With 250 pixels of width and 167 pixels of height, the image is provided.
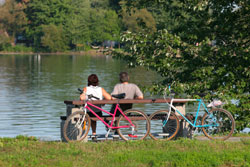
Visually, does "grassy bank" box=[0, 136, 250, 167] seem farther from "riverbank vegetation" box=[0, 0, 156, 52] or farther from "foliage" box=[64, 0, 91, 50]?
"foliage" box=[64, 0, 91, 50]

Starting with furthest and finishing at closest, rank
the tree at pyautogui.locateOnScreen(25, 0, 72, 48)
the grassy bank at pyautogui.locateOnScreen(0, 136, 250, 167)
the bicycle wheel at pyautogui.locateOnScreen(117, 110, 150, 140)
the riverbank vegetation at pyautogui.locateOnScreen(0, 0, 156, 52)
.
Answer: the tree at pyautogui.locateOnScreen(25, 0, 72, 48)
the riverbank vegetation at pyautogui.locateOnScreen(0, 0, 156, 52)
the bicycle wheel at pyautogui.locateOnScreen(117, 110, 150, 140)
the grassy bank at pyautogui.locateOnScreen(0, 136, 250, 167)

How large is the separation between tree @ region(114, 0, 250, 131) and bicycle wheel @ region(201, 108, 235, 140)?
2122mm

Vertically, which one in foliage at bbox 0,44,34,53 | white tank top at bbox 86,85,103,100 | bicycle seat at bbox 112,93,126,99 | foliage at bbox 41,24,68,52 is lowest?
foliage at bbox 0,44,34,53

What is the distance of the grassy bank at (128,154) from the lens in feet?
26.8

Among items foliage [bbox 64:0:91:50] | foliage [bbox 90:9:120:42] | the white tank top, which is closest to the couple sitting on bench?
the white tank top

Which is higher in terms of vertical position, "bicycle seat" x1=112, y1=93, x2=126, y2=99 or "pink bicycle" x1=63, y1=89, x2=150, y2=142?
"bicycle seat" x1=112, y1=93, x2=126, y2=99

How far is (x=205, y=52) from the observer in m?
13.6

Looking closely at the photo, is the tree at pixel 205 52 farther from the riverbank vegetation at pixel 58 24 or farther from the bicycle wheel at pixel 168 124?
the riverbank vegetation at pixel 58 24

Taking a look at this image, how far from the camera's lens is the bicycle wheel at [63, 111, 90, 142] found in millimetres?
10414

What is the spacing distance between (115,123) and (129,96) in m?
0.67

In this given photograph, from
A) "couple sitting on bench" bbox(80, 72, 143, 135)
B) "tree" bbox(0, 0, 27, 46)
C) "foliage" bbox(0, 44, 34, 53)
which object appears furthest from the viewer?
"foliage" bbox(0, 44, 34, 53)

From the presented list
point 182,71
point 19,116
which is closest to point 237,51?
point 182,71

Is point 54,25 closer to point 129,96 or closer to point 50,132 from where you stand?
point 50,132

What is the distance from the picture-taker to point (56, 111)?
27.7 metres
